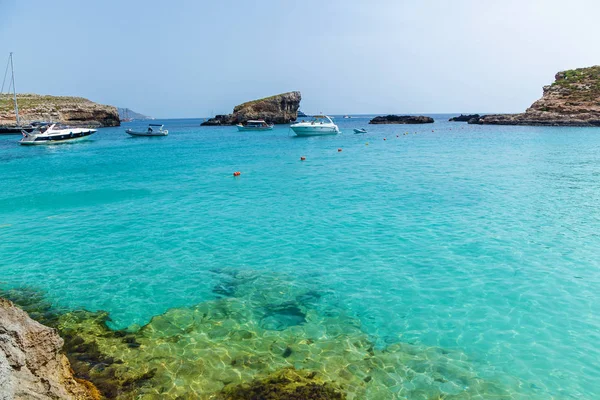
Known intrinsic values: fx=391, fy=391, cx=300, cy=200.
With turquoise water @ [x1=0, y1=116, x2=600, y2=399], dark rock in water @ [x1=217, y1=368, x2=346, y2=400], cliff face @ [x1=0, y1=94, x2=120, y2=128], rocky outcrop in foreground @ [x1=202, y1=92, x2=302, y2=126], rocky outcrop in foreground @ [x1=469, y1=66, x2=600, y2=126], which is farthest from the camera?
rocky outcrop in foreground @ [x1=202, y1=92, x2=302, y2=126]

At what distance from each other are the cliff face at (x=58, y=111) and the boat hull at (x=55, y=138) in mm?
37544

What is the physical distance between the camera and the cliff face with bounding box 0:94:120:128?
321 ft

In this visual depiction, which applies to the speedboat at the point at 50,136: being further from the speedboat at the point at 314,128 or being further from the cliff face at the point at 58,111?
the cliff face at the point at 58,111

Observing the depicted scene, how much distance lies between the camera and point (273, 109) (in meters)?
125

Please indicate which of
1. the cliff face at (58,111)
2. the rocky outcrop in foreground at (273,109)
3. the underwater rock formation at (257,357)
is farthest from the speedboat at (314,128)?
the cliff face at (58,111)

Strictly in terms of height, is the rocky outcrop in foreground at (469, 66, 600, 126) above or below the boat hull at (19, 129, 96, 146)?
above

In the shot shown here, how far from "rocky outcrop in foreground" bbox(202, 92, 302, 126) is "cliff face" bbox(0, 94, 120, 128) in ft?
132

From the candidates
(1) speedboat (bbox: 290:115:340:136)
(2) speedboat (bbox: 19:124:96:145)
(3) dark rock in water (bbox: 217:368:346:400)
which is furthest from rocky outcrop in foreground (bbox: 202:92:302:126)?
(3) dark rock in water (bbox: 217:368:346:400)

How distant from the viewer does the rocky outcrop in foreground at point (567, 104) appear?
78.4m

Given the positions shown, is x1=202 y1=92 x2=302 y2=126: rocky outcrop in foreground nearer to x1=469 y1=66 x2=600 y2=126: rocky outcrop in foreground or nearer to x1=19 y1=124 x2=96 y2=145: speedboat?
x1=469 y1=66 x2=600 y2=126: rocky outcrop in foreground

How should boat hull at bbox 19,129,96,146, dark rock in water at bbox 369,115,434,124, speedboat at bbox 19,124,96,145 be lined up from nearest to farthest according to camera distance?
boat hull at bbox 19,129,96,146, speedboat at bbox 19,124,96,145, dark rock in water at bbox 369,115,434,124

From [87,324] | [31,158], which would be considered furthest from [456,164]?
[31,158]

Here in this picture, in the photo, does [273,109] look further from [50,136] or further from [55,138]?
[50,136]

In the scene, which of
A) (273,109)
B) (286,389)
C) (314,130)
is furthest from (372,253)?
(273,109)
